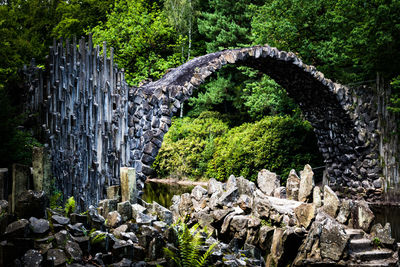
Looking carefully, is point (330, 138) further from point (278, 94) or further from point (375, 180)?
point (278, 94)

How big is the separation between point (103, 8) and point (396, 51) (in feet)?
51.9

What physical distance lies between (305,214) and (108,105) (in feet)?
10.7

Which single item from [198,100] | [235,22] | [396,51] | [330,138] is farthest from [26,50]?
[396,51]

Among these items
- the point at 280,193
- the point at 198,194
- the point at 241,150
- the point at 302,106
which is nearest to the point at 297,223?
the point at 280,193

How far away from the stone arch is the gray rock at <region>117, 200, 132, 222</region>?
2.79 m

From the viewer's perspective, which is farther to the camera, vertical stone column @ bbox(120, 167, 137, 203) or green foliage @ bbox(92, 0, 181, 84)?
green foliage @ bbox(92, 0, 181, 84)

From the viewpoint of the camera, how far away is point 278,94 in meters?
11.9

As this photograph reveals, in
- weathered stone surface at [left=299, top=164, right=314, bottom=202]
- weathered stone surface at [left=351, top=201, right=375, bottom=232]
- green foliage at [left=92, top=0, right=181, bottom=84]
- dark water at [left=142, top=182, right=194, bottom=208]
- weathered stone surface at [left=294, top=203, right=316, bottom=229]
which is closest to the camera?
weathered stone surface at [left=351, top=201, right=375, bottom=232]

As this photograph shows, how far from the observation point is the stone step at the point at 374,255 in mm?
4516

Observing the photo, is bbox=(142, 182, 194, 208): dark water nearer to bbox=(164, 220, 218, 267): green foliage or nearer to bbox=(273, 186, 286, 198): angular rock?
bbox=(273, 186, 286, 198): angular rock

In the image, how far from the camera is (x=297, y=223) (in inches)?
205

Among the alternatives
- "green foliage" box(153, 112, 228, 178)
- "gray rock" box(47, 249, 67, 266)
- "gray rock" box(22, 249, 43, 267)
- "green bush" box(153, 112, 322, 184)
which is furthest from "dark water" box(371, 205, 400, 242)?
"green foliage" box(153, 112, 228, 178)

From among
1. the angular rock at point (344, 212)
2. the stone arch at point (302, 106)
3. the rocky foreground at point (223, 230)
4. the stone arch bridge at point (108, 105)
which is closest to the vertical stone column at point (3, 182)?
the rocky foreground at point (223, 230)

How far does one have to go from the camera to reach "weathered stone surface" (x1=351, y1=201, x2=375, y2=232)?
16.2ft
